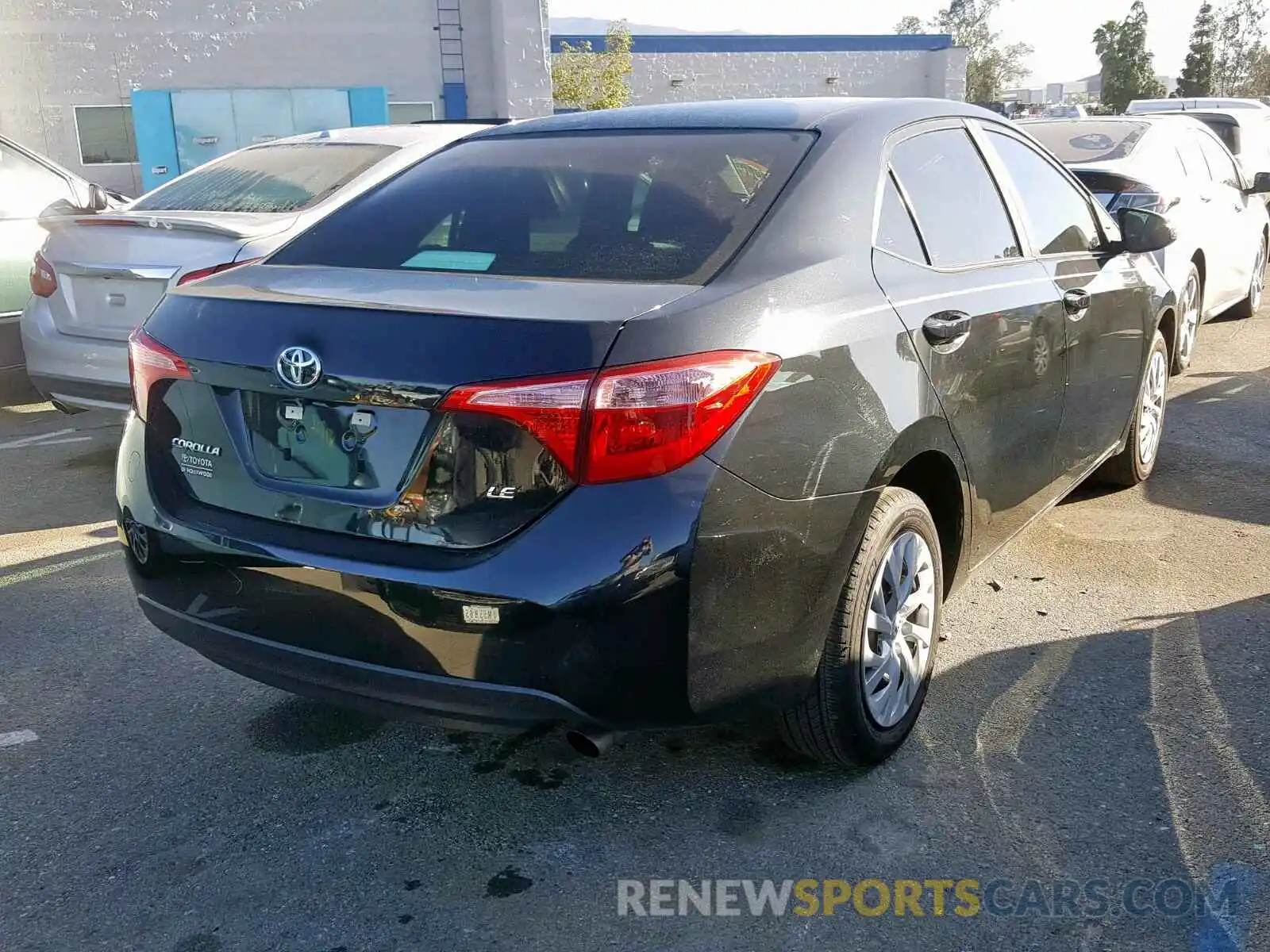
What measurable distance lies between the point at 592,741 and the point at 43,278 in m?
4.87

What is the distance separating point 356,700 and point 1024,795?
161 centimetres

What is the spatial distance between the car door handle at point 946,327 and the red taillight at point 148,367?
5.77 ft

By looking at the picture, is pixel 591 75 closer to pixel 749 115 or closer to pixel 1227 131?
pixel 1227 131

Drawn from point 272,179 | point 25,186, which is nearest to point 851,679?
point 272,179

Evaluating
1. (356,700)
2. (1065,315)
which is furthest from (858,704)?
(1065,315)

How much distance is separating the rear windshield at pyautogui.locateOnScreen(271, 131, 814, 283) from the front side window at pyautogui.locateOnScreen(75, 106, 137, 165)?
1943cm

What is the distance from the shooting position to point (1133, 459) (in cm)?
521

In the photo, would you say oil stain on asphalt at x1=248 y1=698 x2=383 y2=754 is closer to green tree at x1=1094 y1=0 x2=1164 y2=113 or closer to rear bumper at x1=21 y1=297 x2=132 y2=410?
rear bumper at x1=21 y1=297 x2=132 y2=410

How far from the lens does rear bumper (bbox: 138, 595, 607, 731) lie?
7.93 feet

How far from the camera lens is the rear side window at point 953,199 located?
3303 millimetres

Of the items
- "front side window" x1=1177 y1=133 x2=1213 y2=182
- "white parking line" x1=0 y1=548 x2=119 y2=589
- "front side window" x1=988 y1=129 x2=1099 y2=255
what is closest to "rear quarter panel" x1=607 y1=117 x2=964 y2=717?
"front side window" x1=988 y1=129 x2=1099 y2=255

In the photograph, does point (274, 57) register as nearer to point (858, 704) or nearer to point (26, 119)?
point (26, 119)

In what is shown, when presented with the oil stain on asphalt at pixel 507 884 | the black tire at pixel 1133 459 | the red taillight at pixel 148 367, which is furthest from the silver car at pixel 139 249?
the oil stain on asphalt at pixel 507 884

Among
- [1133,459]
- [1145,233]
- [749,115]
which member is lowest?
[1133,459]
